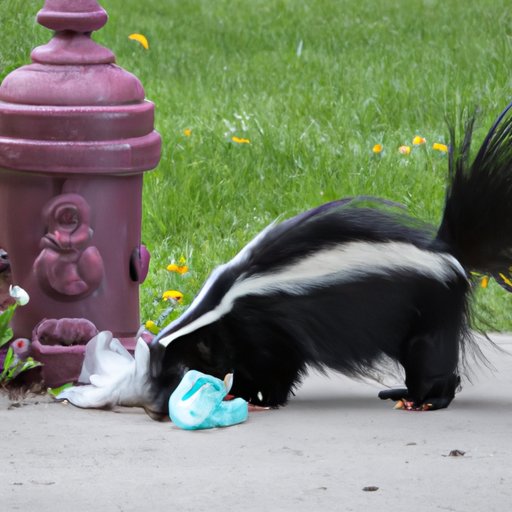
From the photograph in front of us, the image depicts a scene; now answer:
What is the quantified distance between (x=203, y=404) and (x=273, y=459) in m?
0.37

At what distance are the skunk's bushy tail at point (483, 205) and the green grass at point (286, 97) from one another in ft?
1.13

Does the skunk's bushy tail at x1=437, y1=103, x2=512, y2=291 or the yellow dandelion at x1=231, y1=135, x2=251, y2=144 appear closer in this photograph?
the skunk's bushy tail at x1=437, y1=103, x2=512, y2=291

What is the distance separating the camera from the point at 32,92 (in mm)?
4441

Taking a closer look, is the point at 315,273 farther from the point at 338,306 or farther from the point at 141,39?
the point at 141,39

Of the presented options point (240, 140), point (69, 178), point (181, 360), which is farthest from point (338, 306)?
point (240, 140)

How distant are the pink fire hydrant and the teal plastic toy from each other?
1.61 feet

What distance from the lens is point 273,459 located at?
3.81 metres

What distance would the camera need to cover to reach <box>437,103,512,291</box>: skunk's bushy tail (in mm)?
4340

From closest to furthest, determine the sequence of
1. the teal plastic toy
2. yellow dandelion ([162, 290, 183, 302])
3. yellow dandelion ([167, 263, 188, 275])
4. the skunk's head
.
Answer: the teal plastic toy
the skunk's head
yellow dandelion ([162, 290, 183, 302])
yellow dandelion ([167, 263, 188, 275])

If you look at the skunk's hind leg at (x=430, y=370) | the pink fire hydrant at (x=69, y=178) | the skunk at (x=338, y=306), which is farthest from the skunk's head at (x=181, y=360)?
the skunk's hind leg at (x=430, y=370)

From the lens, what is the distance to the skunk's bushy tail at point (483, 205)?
14.2 feet

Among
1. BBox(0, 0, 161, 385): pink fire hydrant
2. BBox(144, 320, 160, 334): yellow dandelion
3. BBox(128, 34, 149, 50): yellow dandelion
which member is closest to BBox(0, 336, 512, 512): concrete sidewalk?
BBox(0, 0, 161, 385): pink fire hydrant

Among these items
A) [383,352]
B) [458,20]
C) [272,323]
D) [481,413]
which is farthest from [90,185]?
[458,20]

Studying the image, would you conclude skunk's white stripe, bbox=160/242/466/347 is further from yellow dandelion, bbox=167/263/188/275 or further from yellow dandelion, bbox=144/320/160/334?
yellow dandelion, bbox=167/263/188/275
